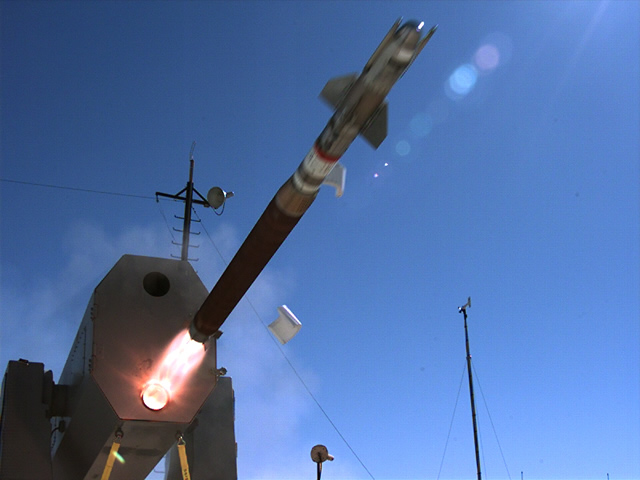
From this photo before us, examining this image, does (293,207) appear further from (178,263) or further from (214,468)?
(214,468)

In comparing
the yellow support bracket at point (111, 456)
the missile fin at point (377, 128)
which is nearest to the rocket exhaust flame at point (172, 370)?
the yellow support bracket at point (111, 456)

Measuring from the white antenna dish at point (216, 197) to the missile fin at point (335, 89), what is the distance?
5128 mm

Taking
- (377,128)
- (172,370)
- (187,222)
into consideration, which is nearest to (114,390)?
(172,370)

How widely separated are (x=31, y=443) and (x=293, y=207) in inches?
173

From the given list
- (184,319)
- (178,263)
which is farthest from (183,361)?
(178,263)

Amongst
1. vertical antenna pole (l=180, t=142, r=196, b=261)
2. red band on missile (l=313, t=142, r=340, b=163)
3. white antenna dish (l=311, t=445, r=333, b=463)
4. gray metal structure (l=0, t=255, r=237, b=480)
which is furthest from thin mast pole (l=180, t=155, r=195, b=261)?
red band on missile (l=313, t=142, r=340, b=163)

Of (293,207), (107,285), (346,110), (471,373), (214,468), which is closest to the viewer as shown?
(346,110)

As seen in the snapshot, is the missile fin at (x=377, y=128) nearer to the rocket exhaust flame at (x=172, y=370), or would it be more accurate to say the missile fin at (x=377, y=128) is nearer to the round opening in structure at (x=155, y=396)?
the rocket exhaust flame at (x=172, y=370)

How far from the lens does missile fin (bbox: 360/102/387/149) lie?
6.61 meters

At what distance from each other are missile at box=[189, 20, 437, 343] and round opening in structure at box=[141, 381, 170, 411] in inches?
29.4

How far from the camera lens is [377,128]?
265 inches

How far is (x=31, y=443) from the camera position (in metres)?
8.43

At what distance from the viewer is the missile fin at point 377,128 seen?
260 inches

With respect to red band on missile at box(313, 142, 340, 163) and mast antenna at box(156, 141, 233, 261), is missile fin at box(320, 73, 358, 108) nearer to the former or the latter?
red band on missile at box(313, 142, 340, 163)
